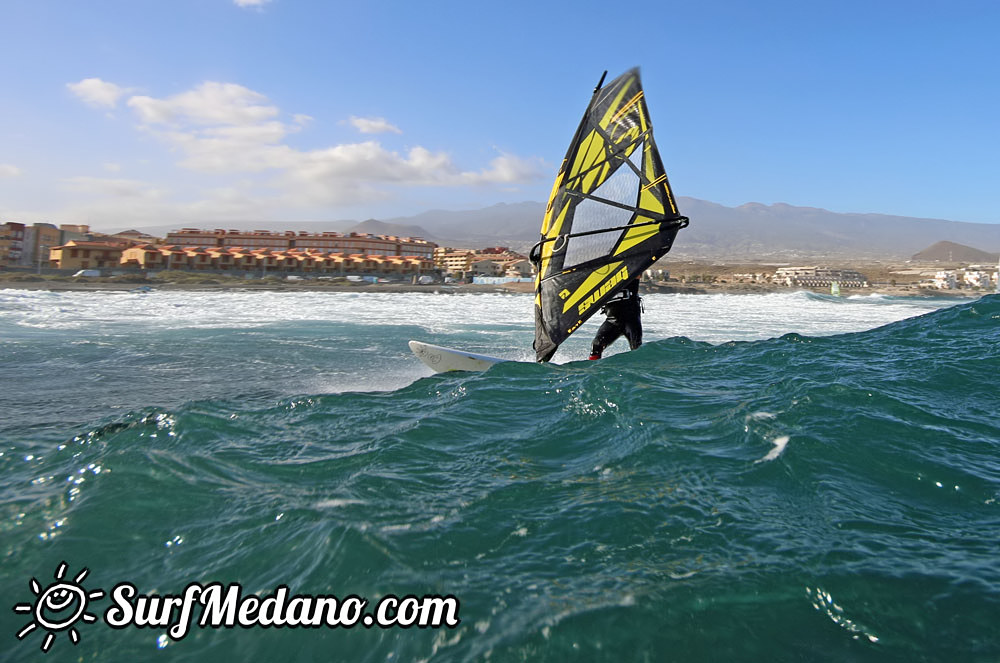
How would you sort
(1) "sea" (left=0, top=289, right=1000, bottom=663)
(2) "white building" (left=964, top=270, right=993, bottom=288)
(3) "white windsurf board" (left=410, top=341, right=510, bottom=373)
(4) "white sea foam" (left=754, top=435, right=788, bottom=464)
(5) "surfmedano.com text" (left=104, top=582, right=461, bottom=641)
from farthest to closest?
(2) "white building" (left=964, top=270, right=993, bottom=288) < (3) "white windsurf board" (left=410, top=341, right=510, bottom=373) < (4) "white sea foam" (left=754, top=435, right=788, bottom=464) < (5) "surfmedano.com text" (left=104, top=582, right=461, bottom=641) < (1) "sea" (left=0, top=289, right=1000, bottom=663)

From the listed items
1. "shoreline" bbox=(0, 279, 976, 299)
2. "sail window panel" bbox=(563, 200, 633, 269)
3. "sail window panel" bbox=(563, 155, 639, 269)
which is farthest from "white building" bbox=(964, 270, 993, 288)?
"sail window panel" bbox=(563, 200, 633, 269)

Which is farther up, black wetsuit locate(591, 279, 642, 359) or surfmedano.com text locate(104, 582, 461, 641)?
black wetsuit locate(591, 279, 642, 359)

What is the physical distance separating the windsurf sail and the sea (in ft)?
6.03

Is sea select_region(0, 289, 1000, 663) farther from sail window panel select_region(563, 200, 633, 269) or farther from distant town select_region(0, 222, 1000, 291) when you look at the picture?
distant town select_region(0, 222, 1000, 291)

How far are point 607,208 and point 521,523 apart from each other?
5482 millimetres

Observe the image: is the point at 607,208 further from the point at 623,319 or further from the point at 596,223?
the point at 623,319

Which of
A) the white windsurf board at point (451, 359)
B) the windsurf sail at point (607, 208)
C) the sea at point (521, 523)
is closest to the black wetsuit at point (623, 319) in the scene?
the windsurf sail at point (607, 208)

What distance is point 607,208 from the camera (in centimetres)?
764

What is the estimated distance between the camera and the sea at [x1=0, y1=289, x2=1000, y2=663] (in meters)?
2.12

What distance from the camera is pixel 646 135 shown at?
7738 mm

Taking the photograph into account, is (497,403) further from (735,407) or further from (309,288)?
(309,288)

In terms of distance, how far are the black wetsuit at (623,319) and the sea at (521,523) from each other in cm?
197

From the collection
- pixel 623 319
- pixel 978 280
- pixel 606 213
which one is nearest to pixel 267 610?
pixel 606 213

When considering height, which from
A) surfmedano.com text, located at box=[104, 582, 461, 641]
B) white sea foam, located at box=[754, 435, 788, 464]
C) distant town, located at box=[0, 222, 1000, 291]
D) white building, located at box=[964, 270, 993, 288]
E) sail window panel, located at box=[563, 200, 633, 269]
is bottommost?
surfmedano.com text, located at box=[104, 582, 461, 641]
